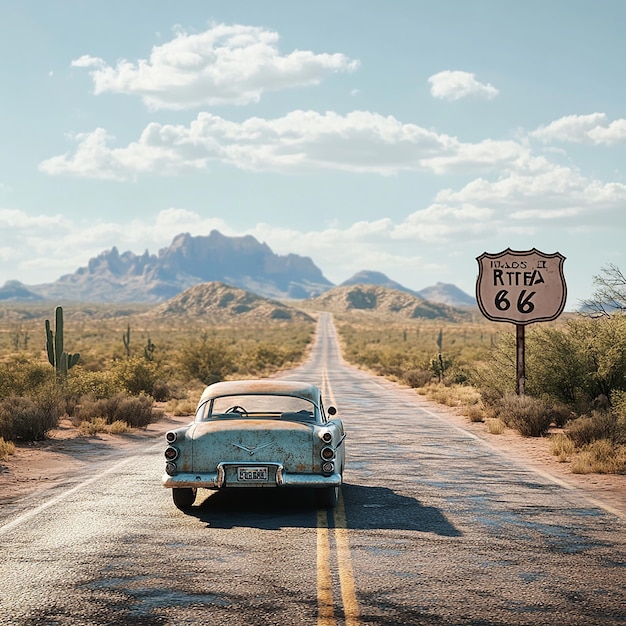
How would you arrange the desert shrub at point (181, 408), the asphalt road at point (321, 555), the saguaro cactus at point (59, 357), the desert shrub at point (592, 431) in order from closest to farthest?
the asphalt road at point (321, 555) < the desert shrub at point (592, 431) < the saguaro cactus at point (59, 357) < the desert shrub at point (181, 408)

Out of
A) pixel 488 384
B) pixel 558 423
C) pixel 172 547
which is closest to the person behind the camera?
pixel 172 547

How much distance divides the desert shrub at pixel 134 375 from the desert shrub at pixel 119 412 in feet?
19.9

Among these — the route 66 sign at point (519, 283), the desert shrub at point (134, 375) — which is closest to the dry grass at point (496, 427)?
the route 66 sign at point (519, 283)

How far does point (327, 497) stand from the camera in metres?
9.85

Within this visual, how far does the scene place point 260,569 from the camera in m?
7.21

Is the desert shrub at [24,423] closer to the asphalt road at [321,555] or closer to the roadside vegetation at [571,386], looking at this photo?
the asphalt road at [321,555]

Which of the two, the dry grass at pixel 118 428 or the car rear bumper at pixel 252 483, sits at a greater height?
the car rear bumper at pixel 252 483

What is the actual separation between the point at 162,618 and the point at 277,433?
12.4 feet

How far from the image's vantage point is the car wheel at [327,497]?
32.3ft

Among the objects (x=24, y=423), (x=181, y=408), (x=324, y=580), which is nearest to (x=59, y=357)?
(x=181, y=408)

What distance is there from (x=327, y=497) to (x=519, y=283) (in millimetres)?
14923

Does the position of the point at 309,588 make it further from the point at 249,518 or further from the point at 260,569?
the point at 249,518

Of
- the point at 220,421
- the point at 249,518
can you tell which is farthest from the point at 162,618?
the point at 220,421

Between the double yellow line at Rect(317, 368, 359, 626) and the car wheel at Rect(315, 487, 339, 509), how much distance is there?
0.09 meters
